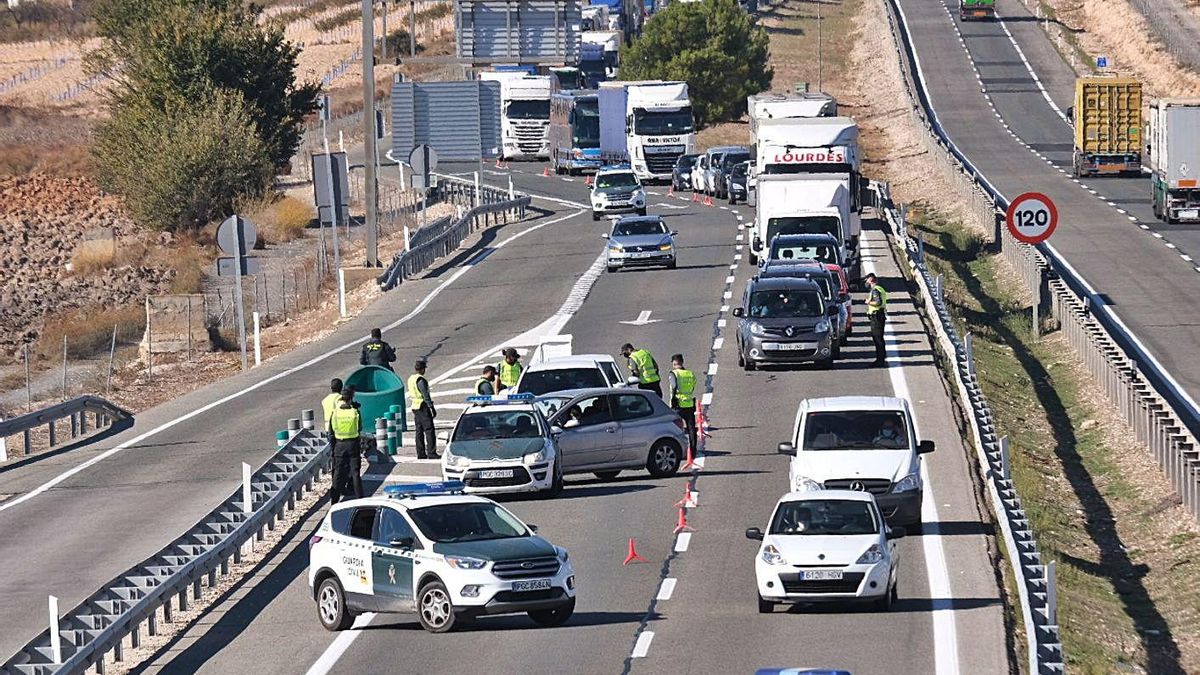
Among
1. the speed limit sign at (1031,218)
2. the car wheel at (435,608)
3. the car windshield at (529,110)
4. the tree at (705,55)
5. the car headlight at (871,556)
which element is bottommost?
the car wheel at (435,608)

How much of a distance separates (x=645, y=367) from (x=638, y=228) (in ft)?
73.7

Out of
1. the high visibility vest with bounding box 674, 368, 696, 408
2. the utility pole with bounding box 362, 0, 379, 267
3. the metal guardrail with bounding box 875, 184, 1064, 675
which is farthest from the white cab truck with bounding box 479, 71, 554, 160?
the high visibility vest with bounding box 674, 368, 696, 408

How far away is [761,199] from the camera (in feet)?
155

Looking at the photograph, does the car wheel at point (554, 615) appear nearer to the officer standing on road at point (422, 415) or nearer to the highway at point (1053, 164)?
the officer standing on road at point (422, 415)

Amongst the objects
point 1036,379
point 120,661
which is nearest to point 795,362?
point 1036,379

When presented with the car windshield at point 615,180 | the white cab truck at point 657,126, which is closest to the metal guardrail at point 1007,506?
the car windshield at point 615,180

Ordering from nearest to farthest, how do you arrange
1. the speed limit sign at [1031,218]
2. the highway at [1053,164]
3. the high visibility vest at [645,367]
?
the high visibility vest at [645,367] → the speed limit sign at [1031,218] → the highway at [1053,164]

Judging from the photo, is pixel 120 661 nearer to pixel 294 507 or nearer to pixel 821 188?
pixel 294 507

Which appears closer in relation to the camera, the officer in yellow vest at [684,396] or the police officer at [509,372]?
the officer in yellow vest at [684,396]

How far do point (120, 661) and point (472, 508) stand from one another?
3713 millimetres

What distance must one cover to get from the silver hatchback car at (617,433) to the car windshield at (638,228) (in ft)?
81.5

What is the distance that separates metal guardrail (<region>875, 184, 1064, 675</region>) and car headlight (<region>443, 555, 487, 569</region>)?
507cm

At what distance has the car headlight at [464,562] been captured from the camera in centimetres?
1914

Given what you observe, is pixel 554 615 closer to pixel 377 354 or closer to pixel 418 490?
pixel 418 490
